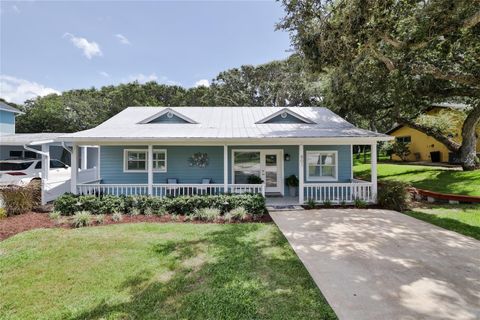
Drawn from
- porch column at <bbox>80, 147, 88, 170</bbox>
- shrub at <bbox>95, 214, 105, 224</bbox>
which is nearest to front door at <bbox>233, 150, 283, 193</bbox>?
shrub at <bbox>95, 214, 105, 224</bbox>

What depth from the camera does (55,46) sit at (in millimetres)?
16578

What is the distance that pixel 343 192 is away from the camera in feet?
36.7

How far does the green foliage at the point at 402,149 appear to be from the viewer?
81.7 feet

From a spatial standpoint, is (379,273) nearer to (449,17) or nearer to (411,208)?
(411,208)

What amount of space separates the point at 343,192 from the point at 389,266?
652 cm

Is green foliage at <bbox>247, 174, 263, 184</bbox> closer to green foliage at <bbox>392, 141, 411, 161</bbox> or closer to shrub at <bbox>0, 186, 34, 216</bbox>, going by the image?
shrub at <bbox>0, 186, 34, 216</bbox>

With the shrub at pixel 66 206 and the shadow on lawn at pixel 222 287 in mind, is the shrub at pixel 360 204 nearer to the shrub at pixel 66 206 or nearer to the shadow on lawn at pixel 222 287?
the shadow on lawn at pixel 222 287

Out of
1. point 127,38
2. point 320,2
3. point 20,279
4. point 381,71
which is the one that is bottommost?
point 20,279

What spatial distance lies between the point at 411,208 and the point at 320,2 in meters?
8.63

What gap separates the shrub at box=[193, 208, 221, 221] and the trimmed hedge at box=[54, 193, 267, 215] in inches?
10.6

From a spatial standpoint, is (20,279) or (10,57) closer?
(20,279)

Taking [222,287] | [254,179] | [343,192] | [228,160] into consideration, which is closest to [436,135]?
[343,192]

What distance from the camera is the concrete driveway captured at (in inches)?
142

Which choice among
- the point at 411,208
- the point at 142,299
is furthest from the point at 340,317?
the point at 411,208
